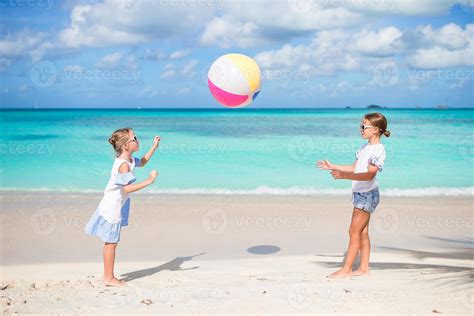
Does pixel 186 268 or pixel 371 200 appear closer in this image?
pixel 371 200

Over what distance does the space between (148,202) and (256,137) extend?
14783 millimetres

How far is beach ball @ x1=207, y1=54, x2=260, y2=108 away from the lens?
18.6 ft

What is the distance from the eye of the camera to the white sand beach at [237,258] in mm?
3693

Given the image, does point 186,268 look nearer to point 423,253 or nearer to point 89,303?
point 89,303

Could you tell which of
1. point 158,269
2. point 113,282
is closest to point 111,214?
point 113,282

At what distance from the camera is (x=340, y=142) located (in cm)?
2114

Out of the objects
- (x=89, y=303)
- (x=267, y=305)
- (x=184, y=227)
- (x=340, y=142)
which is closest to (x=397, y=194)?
(x=184, y=227)
